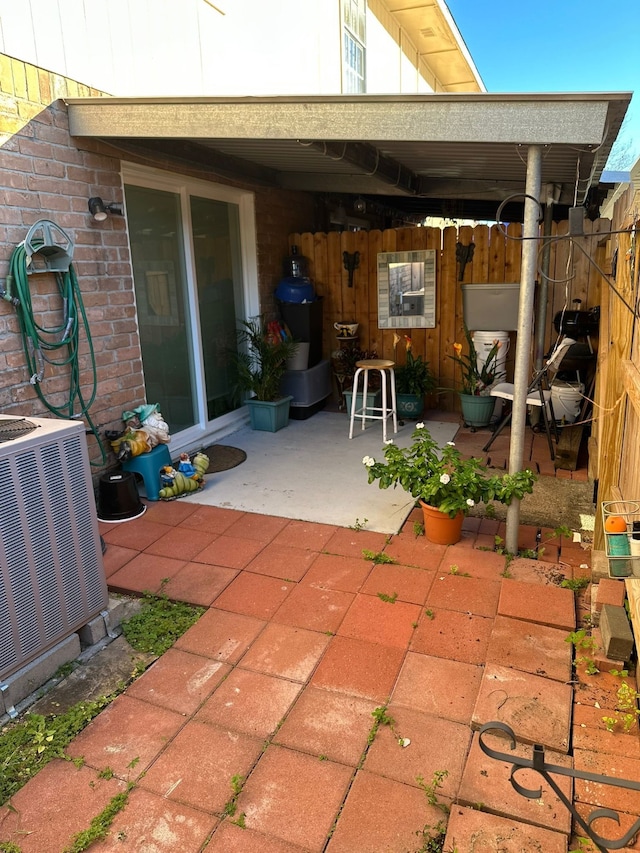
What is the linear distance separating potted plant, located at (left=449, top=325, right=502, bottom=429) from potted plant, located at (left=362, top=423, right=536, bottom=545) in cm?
214

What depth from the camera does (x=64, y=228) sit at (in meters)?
3.66

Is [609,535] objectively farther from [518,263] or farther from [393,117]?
[518,263]

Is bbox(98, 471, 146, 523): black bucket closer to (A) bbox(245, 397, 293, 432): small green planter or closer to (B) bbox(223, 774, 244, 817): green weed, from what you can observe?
(A) bbox(245, 397, 293, 432): small green planter

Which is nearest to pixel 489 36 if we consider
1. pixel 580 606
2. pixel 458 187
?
pixel 458 187

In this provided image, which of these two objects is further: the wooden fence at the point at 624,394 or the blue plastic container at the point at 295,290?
the blue plastic container at the point at 295,290

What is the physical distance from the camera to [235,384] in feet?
19.1

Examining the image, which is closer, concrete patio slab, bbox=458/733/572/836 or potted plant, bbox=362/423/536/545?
concrete patio slab, bbox=458/733/572/836

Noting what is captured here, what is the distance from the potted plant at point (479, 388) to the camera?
5.48m

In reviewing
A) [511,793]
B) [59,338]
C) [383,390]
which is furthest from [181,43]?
[511,793]

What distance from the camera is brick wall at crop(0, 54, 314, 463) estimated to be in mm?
3285

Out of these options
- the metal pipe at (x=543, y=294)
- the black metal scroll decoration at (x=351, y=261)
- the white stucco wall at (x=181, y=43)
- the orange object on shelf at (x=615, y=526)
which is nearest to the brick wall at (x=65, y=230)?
the white stucco wall at (x=181, y=43)

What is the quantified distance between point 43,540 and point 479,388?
4215 mm

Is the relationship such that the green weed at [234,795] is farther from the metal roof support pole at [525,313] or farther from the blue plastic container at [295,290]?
the blue plastic container at [295,290]

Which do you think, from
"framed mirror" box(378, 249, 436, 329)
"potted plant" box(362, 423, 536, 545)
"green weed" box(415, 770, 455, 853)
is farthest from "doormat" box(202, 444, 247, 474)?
"green weed" box(415, 770, 455, 853)
